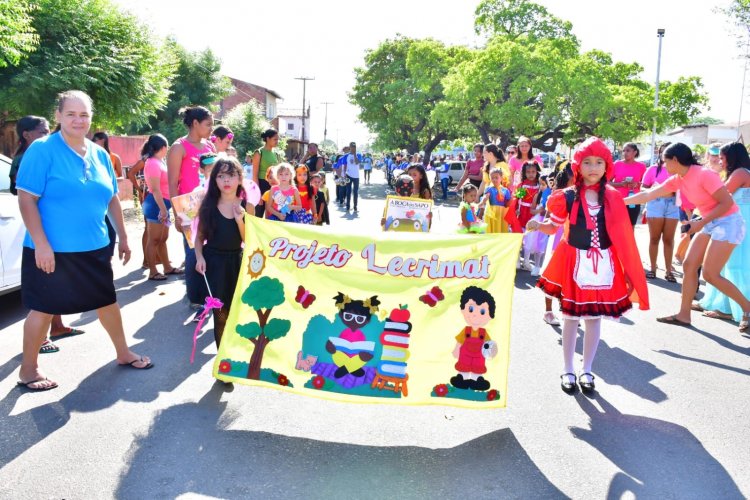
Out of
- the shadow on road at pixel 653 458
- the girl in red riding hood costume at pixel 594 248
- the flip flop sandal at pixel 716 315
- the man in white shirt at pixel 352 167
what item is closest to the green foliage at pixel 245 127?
the man in white shirt at pixel 352 167

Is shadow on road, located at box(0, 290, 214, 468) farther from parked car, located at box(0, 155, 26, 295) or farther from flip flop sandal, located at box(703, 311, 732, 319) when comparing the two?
flip flop sandal, located at box(703, 311, 732, 319)

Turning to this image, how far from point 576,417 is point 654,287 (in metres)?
5.37

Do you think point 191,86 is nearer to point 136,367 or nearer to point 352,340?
point 136,367

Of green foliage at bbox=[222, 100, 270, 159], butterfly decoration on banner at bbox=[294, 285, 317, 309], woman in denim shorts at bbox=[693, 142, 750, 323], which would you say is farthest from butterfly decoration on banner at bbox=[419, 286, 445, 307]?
green foliage at bbox=[222, 100, 270, 159]

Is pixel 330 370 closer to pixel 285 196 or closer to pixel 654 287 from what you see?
pixel 285 196

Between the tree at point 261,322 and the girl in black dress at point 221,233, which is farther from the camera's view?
the girl in black dress at point 221,233

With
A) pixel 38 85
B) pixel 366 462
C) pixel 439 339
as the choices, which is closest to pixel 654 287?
pixel 439 339

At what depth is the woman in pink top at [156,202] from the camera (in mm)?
7949

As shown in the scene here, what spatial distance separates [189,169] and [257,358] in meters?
3.13

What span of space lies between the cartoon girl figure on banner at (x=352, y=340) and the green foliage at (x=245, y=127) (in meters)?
40.4

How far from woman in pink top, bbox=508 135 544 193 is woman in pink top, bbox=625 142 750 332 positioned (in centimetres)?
334

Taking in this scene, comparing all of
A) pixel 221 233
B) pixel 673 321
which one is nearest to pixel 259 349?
pixel 221 233

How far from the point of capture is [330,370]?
392 cm

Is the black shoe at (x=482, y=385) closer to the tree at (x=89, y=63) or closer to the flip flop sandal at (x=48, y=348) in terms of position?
the flip flop sandal at (x=48, y=348)
